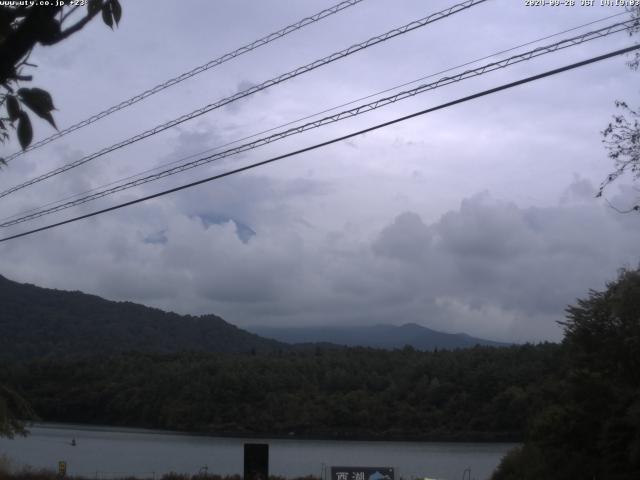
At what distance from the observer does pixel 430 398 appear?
152ft

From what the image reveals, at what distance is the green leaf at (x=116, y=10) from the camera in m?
4.33

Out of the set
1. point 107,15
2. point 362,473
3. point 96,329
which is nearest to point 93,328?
point 96,329

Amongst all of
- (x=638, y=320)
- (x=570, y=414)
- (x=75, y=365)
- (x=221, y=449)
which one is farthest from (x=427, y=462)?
(x=75, y=365)

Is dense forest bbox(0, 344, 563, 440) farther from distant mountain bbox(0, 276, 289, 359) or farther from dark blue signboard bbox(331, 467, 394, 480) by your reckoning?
dark blue signboard bbox(331, 467, 394, 480)

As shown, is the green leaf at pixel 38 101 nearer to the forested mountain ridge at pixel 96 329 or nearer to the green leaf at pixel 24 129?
the green leaf at pixel 24 129

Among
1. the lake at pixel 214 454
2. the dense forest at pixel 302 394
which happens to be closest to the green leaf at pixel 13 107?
the lake at pixel 214 454

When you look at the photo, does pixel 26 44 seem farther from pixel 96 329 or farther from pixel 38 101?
pixel 96 329

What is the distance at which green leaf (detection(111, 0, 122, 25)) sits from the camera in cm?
433

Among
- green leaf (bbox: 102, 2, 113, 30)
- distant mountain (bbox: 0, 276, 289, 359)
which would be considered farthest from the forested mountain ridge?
green leaf (bbox: 102, 2, 113, 30)

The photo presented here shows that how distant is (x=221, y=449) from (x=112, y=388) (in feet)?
28.0

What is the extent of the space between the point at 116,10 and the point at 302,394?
48.8 metres

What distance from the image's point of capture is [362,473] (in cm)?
2081

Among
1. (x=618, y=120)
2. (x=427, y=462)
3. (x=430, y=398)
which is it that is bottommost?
(x=427, y=462)

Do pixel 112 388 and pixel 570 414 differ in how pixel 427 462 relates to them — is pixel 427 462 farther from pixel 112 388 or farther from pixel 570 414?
pixel 112 388
